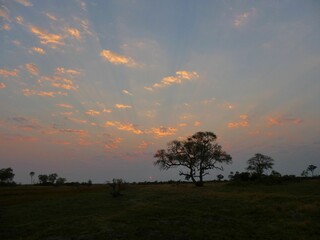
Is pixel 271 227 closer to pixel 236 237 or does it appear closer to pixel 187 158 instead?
pixel 236 237

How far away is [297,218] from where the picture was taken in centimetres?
1977

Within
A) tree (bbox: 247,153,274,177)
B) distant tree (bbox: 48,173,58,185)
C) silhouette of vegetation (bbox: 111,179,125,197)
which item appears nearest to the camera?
silhouette of vegetation (bbox: 111,179,125,197)

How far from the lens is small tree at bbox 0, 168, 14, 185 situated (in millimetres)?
113188

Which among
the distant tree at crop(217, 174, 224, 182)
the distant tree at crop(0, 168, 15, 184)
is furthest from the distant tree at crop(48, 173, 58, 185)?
the distant tree at crop(217, 174, 224, 182)

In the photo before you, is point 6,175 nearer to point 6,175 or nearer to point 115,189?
point 6,175

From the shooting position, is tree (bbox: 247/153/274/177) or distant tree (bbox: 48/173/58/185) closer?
tree (bbox: 247/153/274/177)

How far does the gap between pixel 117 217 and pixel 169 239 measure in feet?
23.8

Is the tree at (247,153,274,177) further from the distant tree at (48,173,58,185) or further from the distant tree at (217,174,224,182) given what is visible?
the distant tree at (48,173,58,185)

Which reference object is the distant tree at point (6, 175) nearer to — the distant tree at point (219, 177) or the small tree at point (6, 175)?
the small tree at point (6, 175)

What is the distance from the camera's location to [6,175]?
11456cm

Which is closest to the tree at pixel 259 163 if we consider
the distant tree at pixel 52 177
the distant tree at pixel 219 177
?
the distant tree at pixel 219 177

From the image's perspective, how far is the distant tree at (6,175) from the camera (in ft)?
371

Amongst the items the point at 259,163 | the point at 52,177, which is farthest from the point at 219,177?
the point at 52,177

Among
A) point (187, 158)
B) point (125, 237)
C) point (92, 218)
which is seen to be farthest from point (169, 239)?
point (187, 158)
